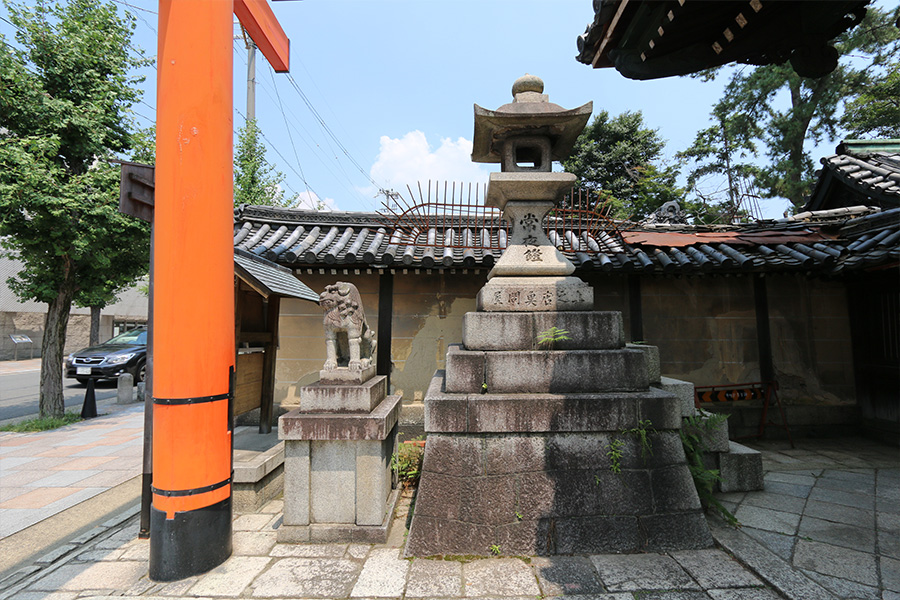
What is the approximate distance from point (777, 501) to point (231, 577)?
544cm

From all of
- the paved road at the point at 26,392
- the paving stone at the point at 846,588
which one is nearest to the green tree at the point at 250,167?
the paved road at the point at 26,392

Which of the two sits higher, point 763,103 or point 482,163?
point 763,103

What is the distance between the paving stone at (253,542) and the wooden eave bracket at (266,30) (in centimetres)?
531

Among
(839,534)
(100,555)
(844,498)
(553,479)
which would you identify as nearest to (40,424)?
(100,555)

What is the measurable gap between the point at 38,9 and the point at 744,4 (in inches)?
467

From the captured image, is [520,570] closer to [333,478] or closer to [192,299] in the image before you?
[333,478]

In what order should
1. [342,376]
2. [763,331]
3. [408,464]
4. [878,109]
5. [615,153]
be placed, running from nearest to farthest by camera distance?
[342,376]
[408,464]
[763,331]
[878,109]
[615,153]

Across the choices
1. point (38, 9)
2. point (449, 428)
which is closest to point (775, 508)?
point (449, 428)

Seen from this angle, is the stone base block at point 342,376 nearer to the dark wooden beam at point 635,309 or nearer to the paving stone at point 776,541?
the paving stone at point 776,541

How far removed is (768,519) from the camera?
13.9ft

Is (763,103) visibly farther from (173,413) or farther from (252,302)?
(173,413)

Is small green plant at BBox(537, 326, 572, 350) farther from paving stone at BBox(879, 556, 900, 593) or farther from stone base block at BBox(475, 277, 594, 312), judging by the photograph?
→ paving stone at BBox(879, 556, 900, 593)

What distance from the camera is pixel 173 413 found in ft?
11.2

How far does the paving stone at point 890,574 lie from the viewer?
3.08 metres
